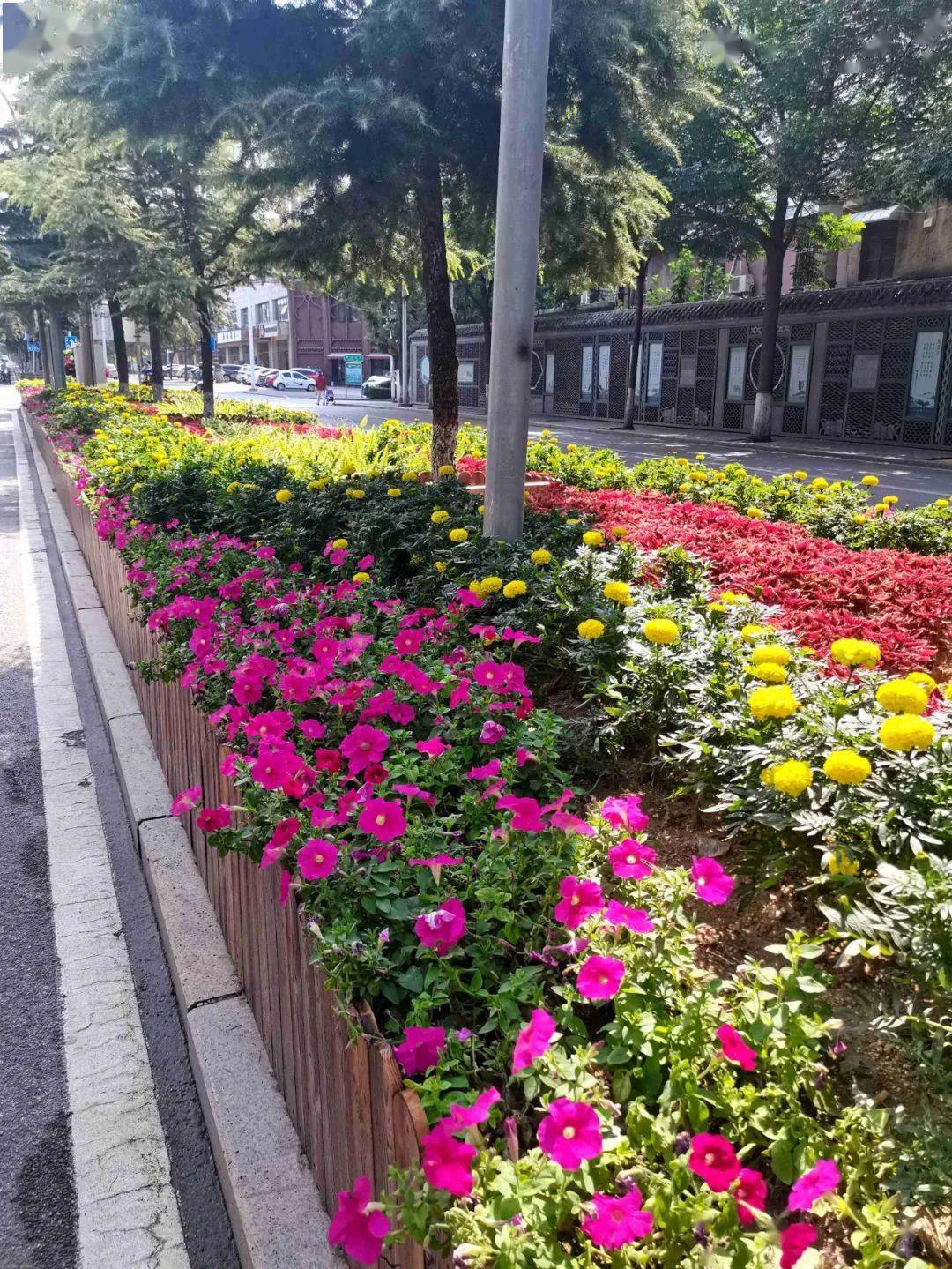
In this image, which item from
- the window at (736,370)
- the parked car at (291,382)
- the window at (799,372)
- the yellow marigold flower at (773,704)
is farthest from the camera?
the parked car at (291,382)

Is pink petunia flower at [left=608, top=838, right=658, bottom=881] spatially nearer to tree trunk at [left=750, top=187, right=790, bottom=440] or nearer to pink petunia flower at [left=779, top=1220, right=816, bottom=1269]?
pink petunia flower at [left=779, top=1220, right=816, bottom=1269]

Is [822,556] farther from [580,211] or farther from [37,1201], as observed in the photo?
[580,211]

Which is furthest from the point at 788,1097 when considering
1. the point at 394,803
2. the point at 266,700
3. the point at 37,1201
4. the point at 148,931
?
the point at 148,931

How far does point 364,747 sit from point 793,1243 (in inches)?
60.9

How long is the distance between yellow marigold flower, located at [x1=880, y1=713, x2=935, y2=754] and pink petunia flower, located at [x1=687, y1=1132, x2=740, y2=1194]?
0.92 metres

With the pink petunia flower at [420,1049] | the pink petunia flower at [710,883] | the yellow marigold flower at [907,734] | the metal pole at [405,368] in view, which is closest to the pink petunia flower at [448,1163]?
the pink petunia flower at [420,1049]

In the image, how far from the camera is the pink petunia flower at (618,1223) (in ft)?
4.32

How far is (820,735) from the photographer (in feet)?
8.02

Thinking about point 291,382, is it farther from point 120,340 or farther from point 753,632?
point 753,632

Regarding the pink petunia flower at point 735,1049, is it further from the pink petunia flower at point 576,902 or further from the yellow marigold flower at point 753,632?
the yellow marigold flower at point 753,632

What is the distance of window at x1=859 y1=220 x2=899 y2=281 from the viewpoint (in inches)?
1123

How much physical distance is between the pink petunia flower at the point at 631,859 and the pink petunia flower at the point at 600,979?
31 centimetres

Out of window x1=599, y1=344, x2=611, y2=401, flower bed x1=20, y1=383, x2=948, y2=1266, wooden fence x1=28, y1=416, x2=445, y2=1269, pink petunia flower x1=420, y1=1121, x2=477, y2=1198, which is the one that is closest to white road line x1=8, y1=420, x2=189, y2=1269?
wooden fence x1=28, y1=416, x2=445, y2=1269

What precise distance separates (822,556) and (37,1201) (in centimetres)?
419
